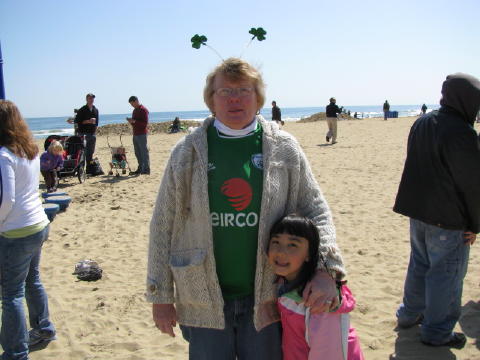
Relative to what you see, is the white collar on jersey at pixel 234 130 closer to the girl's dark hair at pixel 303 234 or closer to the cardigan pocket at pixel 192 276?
the girl's dark hair at pixel 303 234

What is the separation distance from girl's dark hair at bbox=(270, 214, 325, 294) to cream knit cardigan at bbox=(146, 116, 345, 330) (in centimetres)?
4

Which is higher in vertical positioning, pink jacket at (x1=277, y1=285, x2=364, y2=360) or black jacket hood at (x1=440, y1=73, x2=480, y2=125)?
black jacket hood at (x1=440, y1=73, x2=480, y2=125)

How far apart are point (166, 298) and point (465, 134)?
2.15 metres

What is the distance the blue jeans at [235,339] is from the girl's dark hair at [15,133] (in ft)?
5.63

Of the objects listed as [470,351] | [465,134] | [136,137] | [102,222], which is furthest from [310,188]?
[136,137]

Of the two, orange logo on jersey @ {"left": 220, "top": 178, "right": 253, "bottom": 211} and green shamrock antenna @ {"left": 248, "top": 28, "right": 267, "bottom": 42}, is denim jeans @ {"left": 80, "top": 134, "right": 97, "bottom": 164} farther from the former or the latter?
orange logo on jersey @ {"left": 220, "top": 178, "right": 253, "bottom": 211}

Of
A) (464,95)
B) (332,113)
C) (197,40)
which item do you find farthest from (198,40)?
(332,113)

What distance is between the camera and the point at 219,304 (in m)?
1.75

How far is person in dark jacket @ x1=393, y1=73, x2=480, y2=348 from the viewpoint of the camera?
107 inches

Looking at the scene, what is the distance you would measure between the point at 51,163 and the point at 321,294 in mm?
8245

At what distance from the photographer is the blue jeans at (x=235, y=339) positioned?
5.97ft

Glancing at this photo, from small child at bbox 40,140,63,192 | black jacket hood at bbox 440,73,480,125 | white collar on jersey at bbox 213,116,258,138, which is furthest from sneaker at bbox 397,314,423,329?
small child at bbox 40,140,63,192

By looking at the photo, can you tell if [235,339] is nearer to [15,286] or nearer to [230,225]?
[230,225]

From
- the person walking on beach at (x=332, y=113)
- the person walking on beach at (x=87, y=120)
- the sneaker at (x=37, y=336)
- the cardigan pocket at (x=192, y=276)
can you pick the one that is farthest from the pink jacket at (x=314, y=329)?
the person walking on beach at (x=332, y=113)
